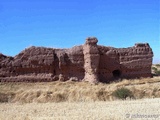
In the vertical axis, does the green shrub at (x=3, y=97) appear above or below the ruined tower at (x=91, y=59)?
below

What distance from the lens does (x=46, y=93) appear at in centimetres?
2659

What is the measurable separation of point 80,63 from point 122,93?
43.0 ft

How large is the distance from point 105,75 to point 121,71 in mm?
2098

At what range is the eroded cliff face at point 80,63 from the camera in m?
36.5

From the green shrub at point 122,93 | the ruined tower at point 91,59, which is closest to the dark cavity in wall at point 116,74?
the ruined tower at point 91,59

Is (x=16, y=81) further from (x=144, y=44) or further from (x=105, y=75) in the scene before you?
(x=144, y=44)

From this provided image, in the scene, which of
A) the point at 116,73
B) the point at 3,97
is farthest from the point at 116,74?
the point at 3,97

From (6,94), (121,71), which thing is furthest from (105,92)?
(121,71)

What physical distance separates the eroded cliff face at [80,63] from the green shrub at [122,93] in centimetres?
1078

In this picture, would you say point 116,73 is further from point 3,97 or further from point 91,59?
point 3,97

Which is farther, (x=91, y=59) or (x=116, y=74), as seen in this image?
(x=116, y=74)

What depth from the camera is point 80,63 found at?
3781cm

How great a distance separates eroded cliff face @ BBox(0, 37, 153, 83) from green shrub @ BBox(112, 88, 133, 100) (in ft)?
35.4

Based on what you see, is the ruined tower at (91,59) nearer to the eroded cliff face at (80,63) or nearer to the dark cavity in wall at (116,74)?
the eroded cliff face at (80,63)
